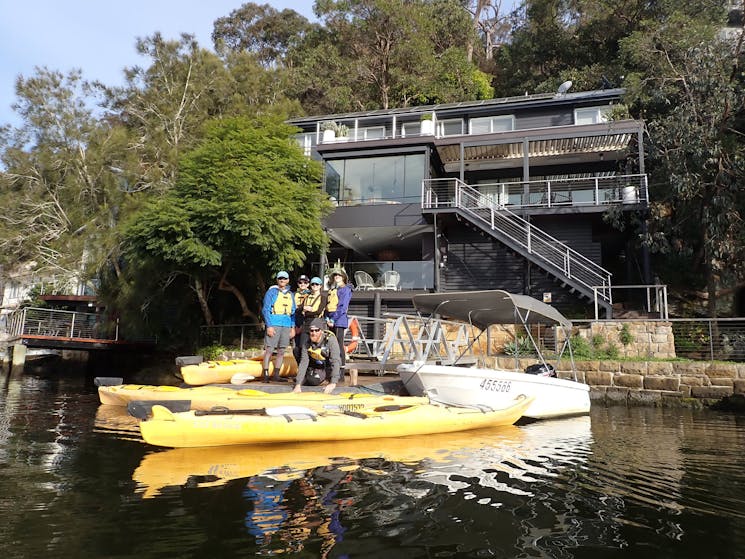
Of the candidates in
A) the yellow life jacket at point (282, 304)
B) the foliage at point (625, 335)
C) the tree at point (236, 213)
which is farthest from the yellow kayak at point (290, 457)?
the tree at point (236, 213)

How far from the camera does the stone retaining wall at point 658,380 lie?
12.0m

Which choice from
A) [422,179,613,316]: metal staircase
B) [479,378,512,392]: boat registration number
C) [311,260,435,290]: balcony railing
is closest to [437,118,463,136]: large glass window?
[422,179,613,316]: metal staircase

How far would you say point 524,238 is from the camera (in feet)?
58.1

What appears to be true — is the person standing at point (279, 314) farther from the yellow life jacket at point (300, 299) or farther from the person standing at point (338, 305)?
the person standing at point (338, 305)

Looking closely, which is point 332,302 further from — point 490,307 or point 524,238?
point 524,238

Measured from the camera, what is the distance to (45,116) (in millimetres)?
25375

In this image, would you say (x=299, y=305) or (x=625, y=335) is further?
(x=625, y=335)

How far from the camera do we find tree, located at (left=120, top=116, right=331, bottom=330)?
15906 mm

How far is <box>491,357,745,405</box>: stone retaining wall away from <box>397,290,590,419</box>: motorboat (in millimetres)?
3376

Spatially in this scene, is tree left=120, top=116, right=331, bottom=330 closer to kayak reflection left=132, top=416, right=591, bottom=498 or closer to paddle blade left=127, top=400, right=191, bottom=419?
paddle blade left=127, top=400, right=191, bottom=419

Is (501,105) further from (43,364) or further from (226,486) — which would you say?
(43,364)

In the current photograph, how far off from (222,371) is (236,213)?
668cm

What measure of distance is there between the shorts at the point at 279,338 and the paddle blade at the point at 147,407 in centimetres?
256

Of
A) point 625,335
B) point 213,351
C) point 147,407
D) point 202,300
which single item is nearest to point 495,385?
point 147,407
